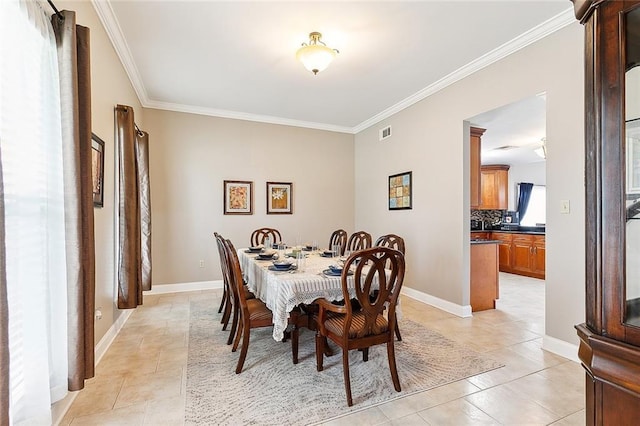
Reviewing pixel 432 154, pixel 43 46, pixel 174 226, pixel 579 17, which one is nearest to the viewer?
pixel 579 17

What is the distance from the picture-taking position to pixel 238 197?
5234 mm

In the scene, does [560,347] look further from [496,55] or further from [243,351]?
[496,55]

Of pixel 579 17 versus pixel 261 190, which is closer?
pixel 579 17

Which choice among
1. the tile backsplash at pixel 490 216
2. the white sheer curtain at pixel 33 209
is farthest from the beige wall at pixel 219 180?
the tile backsplash at pixel 490 216

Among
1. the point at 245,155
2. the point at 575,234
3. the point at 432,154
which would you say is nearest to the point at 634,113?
the point at 575,234

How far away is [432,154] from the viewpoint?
4164 millimetres

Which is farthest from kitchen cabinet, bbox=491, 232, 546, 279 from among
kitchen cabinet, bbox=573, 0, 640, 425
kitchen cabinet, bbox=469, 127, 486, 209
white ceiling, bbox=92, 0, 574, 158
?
kitchen cabinet, bbox=573, 0, 640, 425

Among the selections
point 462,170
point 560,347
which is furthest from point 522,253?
point 560,347

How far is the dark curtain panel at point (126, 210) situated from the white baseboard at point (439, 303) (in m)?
3.52

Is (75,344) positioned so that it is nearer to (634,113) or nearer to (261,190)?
(634,113)

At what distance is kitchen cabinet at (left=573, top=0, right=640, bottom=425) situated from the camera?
0.88 m

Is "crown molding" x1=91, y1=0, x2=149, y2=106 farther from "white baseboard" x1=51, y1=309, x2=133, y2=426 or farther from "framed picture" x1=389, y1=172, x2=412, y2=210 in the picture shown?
"framed picture" x1=389, y1=172, x2=412, y2=210

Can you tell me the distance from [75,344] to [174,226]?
3.28m

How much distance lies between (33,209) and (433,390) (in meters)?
2.66
